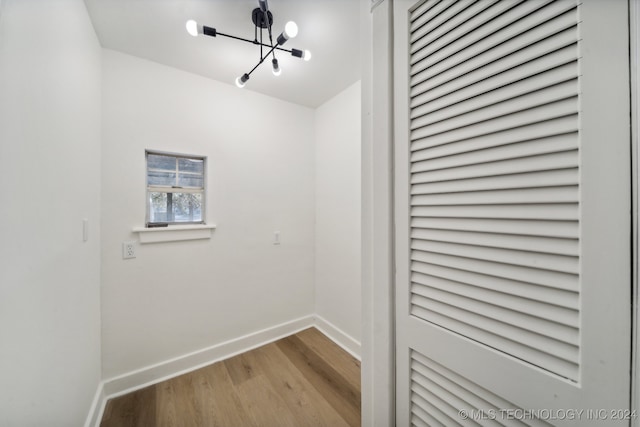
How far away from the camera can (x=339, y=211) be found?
2.36 m

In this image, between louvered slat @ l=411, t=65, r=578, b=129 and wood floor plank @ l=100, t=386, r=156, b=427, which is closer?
louvered slat @ l=411, t=65, r=578, b=129

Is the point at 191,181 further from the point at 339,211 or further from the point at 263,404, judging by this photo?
the point at 263,404

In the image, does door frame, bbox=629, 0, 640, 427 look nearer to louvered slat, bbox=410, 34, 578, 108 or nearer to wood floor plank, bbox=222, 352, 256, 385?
louvered slat, bbox=410, 34, 578, 108

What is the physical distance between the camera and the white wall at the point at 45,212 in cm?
67

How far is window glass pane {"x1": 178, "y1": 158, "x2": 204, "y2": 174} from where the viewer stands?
197cm

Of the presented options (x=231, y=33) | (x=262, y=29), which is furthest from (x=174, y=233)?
(x=262, y=29)

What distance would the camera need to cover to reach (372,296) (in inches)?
35.1

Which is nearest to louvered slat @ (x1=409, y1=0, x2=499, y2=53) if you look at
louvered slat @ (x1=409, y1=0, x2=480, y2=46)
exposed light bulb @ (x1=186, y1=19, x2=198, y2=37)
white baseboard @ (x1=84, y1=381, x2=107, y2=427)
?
louvered slat @ (x1=409, y1=0, x2=480, y2=46)

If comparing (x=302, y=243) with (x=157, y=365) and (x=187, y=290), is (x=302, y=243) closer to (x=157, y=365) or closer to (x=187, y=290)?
(x=187, y=290)

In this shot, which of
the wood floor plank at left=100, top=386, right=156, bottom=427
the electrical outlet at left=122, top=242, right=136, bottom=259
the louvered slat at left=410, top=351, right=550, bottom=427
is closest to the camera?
the louvered slat at left=410, top=351, right=550, bottom=427

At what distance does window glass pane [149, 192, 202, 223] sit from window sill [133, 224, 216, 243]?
0.12 m

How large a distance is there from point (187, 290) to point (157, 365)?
1.89 feet

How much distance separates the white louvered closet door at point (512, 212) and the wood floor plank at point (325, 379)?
39.0 inches

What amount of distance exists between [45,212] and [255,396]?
164cm
